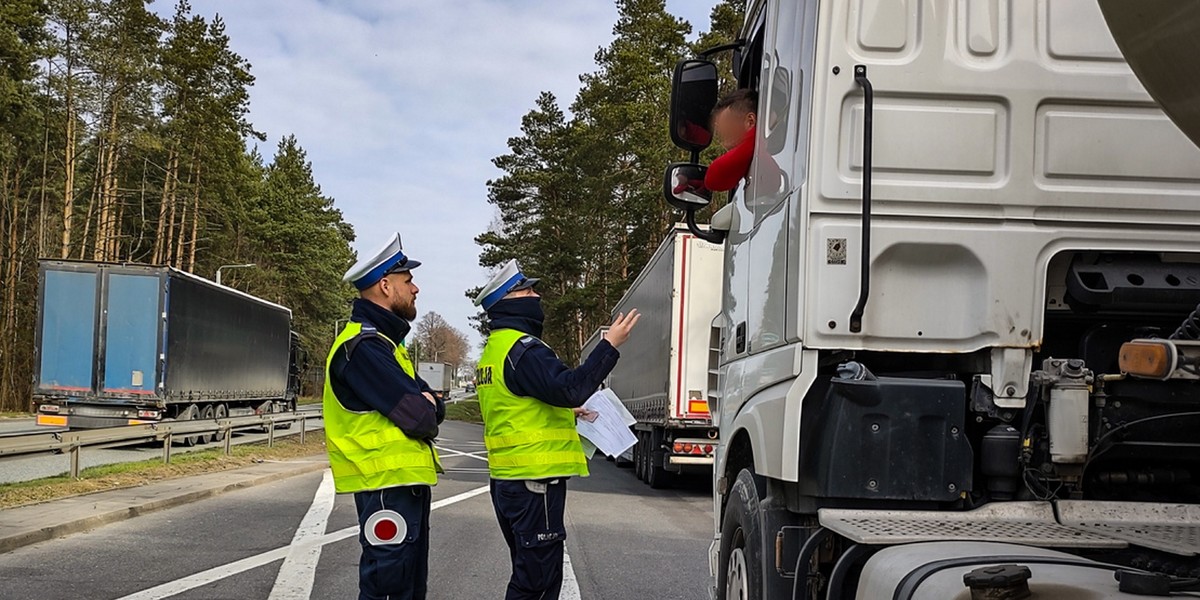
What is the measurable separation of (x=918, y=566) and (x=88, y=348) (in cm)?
2048

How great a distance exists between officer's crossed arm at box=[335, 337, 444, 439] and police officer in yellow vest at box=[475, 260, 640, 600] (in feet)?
1.88

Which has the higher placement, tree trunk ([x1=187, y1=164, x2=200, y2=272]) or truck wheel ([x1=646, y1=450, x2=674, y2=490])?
tree trunk ([x1=187, y1=164, x2=200, y2=272])

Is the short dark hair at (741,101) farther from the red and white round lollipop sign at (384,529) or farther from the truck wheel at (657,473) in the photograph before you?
the truck wheel at (657,473)

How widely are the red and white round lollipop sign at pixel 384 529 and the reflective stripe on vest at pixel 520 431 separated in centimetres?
65

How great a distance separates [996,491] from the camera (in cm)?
300

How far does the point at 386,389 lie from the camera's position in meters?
4.04

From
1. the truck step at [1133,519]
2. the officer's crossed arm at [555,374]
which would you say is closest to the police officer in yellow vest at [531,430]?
the officer's crossed arm at [555,374]

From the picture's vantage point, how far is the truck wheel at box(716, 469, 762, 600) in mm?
3396

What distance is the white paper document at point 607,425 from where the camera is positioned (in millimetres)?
5074

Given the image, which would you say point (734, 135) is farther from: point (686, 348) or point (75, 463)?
point (75, 463)

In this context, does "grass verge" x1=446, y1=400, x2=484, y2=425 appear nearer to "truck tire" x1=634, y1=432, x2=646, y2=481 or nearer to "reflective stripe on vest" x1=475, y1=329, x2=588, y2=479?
"truck tire" x1=634, y1=432, x2=646, y2=481

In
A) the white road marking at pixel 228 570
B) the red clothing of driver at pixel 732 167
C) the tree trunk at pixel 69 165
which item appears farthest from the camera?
the tree trunk at pixel 69 165

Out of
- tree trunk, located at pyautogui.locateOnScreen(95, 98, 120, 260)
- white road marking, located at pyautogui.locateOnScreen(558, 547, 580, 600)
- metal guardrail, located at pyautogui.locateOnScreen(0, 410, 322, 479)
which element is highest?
tree trunk, located at pyautogui.locateOnScreen(95, 98, 120, 260)

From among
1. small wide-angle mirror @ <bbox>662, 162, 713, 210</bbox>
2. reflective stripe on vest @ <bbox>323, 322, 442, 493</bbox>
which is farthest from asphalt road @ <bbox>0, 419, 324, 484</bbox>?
small wide-angle mirror @ <bbox>662, 162, 713, 210</bbox>
